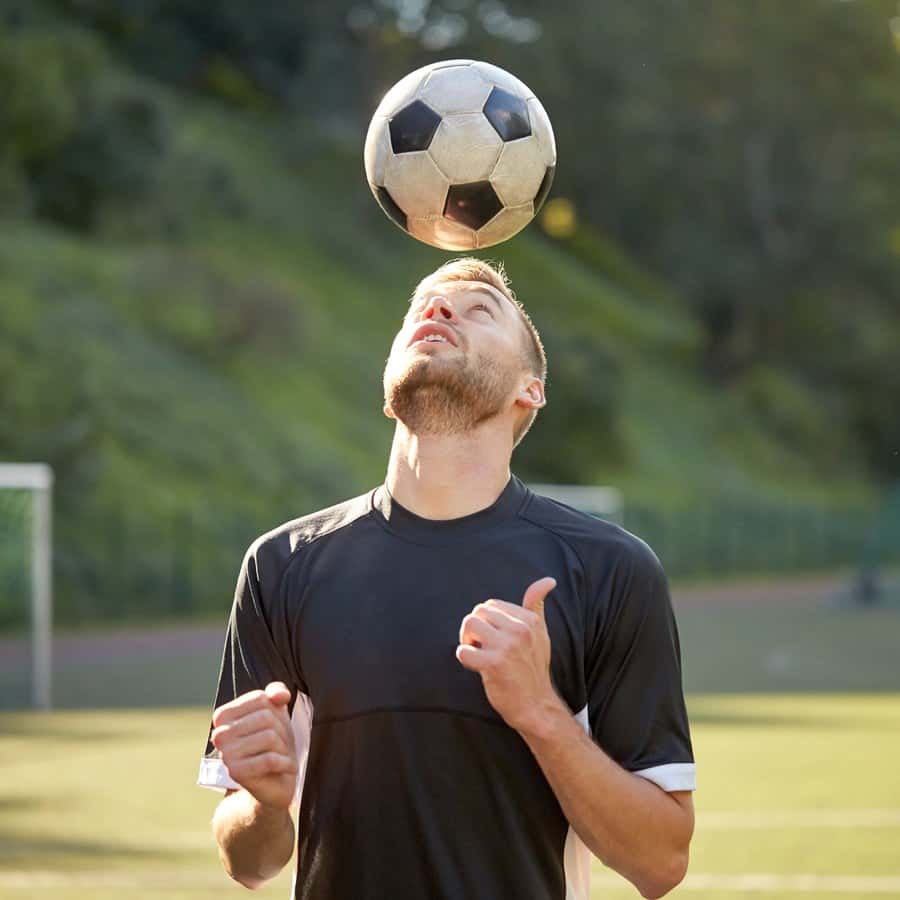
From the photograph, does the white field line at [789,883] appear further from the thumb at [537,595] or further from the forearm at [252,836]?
the thumb at [537,595]

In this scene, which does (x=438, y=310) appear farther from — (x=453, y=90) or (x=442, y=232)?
(x=453, y=90)

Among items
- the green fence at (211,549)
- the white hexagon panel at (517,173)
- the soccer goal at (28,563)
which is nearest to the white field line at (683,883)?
the white hexagon panel at (517,173)

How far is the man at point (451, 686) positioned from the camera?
3.29 m

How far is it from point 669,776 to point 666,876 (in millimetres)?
194

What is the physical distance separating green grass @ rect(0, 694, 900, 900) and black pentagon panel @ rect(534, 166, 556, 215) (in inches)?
171

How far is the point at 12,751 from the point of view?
48.1ft

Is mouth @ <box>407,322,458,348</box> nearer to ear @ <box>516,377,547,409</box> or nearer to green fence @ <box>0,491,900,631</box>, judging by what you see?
ear @ <box>516,377,547,409</box>

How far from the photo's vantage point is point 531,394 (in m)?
3.74

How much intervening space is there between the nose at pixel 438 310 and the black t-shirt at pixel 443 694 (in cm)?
37

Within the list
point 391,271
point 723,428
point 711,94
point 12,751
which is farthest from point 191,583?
point 711,94

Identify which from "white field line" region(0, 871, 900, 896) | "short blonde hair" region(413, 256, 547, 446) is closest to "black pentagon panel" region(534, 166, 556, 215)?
"short blonde hair" region(413, 256, 547, 446)

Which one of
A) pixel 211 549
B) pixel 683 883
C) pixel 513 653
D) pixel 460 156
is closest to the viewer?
pixel 513 653

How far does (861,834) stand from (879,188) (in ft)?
185

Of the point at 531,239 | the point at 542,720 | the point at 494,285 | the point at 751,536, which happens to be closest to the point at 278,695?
the point at 542,720
